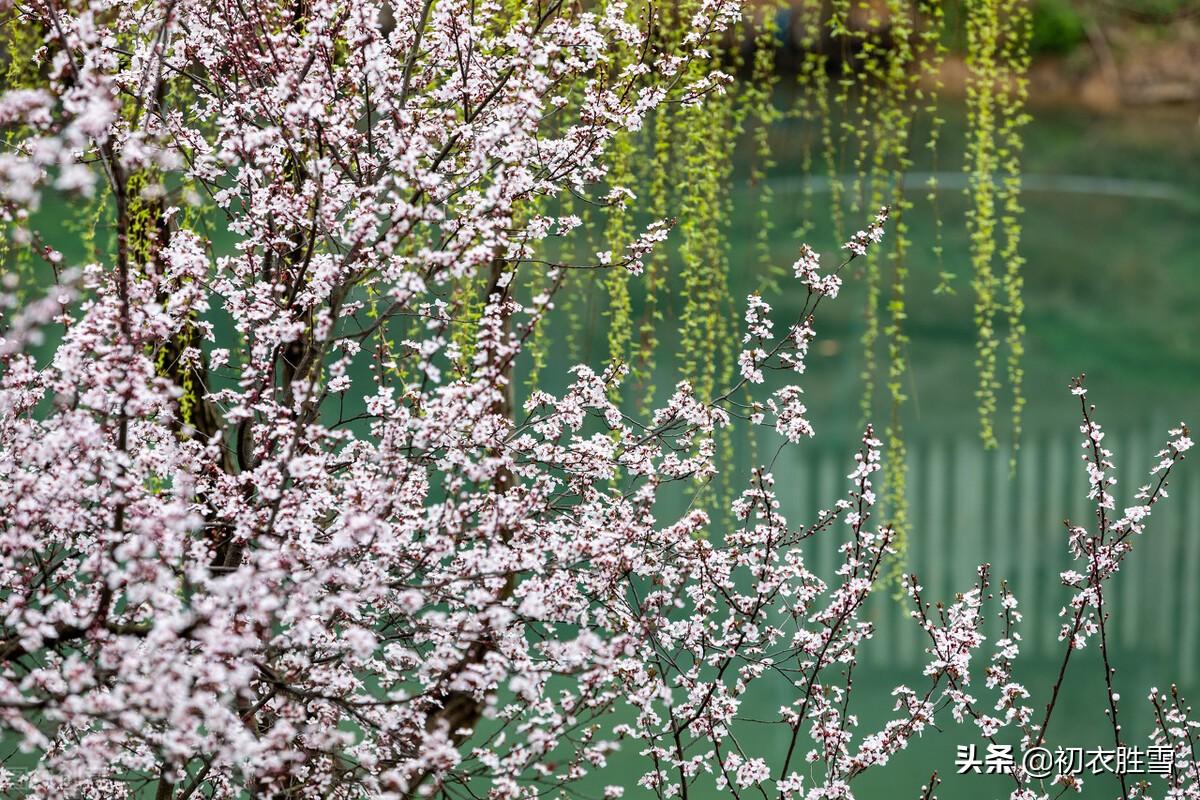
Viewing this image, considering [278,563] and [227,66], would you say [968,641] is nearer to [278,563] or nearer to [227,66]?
[278,563]

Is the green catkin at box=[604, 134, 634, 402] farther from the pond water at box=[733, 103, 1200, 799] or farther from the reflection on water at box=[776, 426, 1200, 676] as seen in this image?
the reflection on water at box=[776, 426, 1200, 676]

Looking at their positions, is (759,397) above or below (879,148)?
above

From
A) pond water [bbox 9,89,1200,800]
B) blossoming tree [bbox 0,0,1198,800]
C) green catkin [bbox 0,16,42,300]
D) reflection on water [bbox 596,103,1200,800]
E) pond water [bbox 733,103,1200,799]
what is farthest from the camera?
pond water [bbox 733,103,1200,799]

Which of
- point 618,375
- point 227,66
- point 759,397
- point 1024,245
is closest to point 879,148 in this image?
point 618,375

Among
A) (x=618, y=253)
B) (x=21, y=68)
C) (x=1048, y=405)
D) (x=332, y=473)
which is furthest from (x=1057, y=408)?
(x=332, y=473)

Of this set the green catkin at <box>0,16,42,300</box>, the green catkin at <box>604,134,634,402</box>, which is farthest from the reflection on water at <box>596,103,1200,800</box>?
the green catkin at <box>0,16,42,300</box>

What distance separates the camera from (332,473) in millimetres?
2322

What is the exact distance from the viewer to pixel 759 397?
8.23 m

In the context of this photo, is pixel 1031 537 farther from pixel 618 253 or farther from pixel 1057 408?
pixel 618 253

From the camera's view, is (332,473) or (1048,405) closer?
(332,473)

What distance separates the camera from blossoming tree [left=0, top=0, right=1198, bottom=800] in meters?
1.67

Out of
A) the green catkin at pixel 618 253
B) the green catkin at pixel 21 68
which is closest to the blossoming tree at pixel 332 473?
the green catkin at pixel 21 68

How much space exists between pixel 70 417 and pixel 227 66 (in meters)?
0.99

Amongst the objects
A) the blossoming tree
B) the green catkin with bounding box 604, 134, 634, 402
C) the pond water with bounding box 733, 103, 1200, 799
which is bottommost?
the blossoming tree
